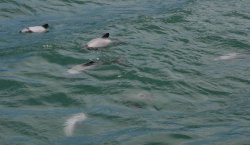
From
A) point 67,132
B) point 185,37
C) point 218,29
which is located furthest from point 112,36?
point 67,132

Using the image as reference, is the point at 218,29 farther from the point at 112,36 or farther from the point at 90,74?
the point at 90,74

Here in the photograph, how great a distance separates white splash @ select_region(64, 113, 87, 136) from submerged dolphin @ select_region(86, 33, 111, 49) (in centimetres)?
454

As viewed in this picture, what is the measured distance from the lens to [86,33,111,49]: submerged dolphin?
49.4ft

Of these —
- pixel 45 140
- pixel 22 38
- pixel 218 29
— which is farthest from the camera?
pixel 218 29

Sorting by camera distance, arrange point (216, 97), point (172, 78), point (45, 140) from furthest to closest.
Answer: point (172, 78), point (216, 97), point (45, 140)

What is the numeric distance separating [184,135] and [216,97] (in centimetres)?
265

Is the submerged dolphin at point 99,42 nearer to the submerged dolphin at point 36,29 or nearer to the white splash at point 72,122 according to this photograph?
the submerged dolphin at point 36,29

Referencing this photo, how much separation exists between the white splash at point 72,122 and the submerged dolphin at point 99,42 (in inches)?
179

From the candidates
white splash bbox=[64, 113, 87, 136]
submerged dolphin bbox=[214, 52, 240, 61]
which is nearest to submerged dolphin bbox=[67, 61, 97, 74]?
white splash bbox=[64, 113, 87, 136]

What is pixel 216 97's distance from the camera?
1217 cm

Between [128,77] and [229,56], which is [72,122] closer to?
[128,77]

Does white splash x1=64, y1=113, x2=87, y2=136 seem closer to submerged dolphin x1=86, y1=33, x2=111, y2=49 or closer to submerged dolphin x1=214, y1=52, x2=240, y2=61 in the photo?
submerged dolphin x1=86, y1=33, x2=111, y2=49

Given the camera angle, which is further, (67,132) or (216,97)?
(216,97)

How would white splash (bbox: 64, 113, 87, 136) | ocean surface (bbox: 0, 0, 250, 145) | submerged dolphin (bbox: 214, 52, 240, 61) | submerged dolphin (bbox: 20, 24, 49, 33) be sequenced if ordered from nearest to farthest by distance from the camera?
white splash (bbox: 64, 113, 87, 136) → ocean surface (bbox: 0, 0, 250, 145) → submerged dolphin (bbox: 214, 52, 240, 61) → submerged dolphin (bbox: 20, 24, 49, 33)
